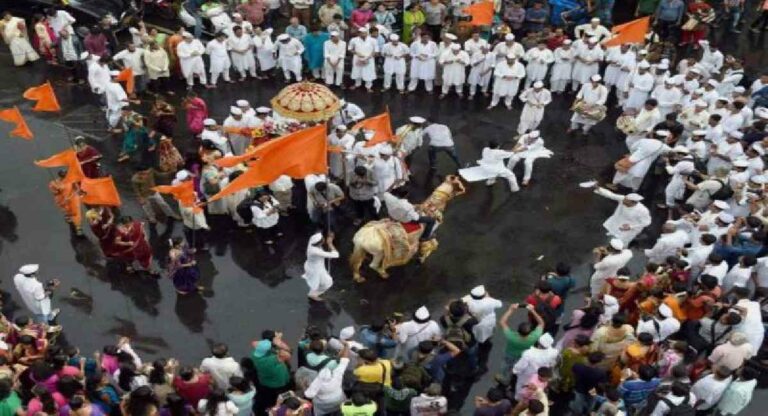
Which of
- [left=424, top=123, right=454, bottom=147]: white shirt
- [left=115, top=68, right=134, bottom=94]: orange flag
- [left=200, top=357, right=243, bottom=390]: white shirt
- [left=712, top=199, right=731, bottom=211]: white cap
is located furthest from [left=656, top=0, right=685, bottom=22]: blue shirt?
[left=200, top=357, right=243, bottom=390]: white shirt

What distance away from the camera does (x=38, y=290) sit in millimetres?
10812

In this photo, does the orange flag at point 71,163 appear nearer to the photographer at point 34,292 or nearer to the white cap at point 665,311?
the photographer at point 34,292

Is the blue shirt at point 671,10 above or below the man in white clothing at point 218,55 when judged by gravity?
above

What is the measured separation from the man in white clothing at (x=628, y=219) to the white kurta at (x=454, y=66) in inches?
205

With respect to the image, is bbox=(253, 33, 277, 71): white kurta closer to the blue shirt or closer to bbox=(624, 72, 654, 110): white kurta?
bbox=(624, 72, 654, 110): white kurta

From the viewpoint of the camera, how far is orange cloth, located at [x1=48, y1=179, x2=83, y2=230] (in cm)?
1270

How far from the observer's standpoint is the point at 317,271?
11727 millimetres

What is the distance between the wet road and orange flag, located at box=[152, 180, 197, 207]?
1.09 m

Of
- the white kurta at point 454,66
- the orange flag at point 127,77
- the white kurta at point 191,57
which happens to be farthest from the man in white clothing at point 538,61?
the orange flag at point 127,77

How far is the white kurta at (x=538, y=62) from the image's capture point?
17333 millimetres

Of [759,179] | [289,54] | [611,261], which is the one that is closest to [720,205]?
[759,179]

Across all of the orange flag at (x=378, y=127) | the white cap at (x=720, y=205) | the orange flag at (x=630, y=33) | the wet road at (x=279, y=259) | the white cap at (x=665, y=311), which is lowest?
the wet road at (x=279, y=259)

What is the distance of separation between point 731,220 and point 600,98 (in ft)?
15.2

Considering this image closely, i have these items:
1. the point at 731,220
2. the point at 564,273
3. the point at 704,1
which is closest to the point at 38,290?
the point at 564,273
